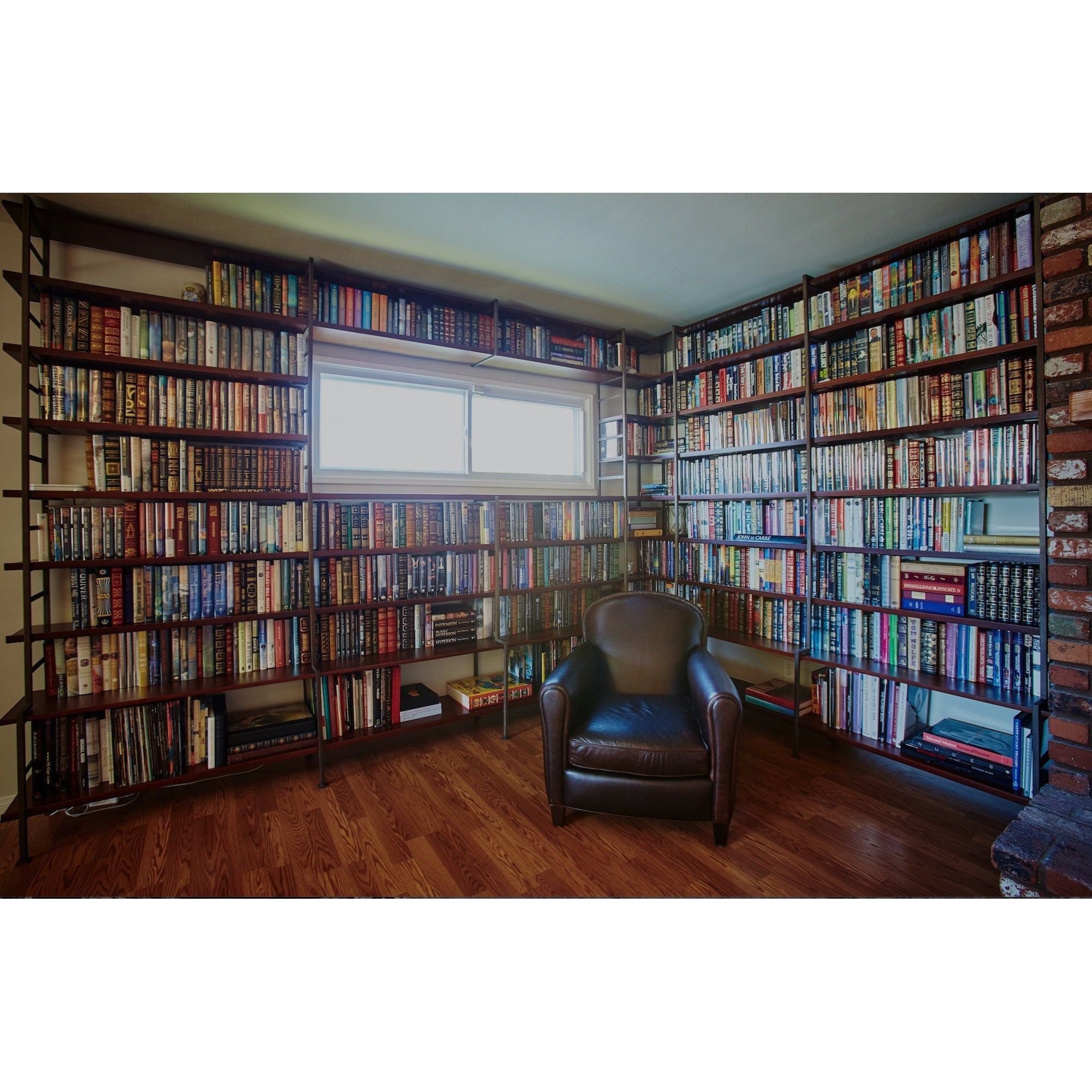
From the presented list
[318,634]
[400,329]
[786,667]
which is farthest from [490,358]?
[786,667]

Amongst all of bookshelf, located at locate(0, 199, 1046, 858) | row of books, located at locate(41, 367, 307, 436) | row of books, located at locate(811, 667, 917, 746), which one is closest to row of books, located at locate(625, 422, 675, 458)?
bookshelf, located at locate(0, 199, 1046, 858)

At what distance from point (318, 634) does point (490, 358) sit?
179 cm

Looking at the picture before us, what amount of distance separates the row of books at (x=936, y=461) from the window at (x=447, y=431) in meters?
1.63

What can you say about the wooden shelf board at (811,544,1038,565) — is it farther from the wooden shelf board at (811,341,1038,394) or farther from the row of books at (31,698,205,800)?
the row of books at (31,698,205,800)

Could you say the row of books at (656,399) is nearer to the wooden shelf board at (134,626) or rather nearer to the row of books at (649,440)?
the row of books at (649,440)

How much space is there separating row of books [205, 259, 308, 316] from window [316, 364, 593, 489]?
15.6 inches

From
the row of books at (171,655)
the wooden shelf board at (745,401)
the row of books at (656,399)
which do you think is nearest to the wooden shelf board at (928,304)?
the wooden shelf board at (745,401)

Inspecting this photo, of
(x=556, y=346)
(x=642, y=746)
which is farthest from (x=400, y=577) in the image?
(x=556, y=346)

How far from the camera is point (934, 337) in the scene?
2.21 metres

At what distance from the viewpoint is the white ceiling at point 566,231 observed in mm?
1910

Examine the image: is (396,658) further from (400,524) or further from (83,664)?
(83,664)

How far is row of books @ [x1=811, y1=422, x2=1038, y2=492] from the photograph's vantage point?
199 cm
